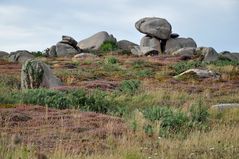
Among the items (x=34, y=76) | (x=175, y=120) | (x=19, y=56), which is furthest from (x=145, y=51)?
(x=175, y=120)

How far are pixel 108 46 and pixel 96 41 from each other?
11.5ft

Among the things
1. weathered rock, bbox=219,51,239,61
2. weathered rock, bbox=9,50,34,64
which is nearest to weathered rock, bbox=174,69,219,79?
weathered rock, bbox=219,51,239,61

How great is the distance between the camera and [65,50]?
58.6m

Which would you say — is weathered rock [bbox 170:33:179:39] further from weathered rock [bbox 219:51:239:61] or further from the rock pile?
the rock pile

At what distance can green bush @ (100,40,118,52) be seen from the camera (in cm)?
6188

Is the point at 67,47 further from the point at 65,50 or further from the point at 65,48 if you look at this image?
the point at 65,50

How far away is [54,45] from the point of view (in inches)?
2393

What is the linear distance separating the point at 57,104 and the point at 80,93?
186cm

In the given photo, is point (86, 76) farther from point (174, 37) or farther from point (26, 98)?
point (174, 37)

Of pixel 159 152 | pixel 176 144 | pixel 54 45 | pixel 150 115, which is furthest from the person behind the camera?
pixel 54 45

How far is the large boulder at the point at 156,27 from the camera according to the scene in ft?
199

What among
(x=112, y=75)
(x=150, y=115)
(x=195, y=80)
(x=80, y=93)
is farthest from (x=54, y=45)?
(x=150, y=115)

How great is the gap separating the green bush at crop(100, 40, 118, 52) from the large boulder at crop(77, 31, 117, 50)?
0.77 metres

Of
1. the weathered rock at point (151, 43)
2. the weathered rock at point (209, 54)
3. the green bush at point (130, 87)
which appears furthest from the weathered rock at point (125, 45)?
the green bush at point (130, 87)
